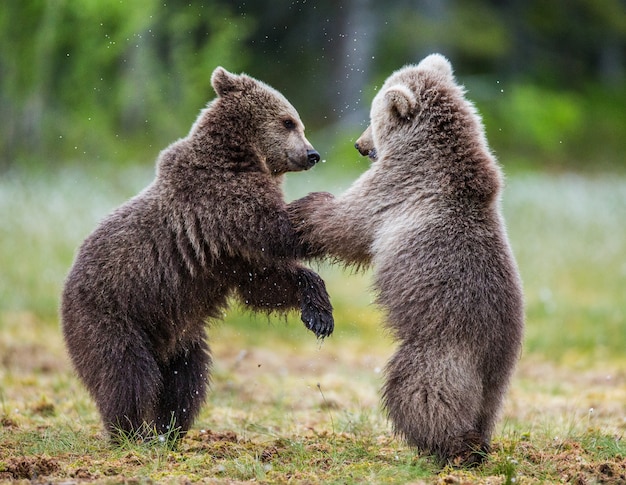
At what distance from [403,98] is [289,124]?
1.04 meters

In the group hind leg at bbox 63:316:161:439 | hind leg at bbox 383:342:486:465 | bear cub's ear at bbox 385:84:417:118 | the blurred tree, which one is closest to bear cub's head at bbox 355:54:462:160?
bear cub's ear at bbox 385:84:417:118

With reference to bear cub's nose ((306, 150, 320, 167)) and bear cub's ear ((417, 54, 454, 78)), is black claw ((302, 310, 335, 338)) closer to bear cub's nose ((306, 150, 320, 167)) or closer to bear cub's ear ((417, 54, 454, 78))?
bear cub's nose ((306, 150, 320, 167))

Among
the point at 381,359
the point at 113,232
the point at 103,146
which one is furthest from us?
the point at 103,146

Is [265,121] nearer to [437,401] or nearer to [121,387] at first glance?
[121,387]

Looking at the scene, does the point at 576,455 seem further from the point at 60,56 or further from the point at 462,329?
the point at 60,56

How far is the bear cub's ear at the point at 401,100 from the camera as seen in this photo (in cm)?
520

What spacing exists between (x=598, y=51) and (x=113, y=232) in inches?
1312

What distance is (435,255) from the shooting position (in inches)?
192

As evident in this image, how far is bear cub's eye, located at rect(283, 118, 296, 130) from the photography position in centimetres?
601

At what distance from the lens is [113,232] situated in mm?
5559

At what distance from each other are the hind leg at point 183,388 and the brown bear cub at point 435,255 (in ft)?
3.72

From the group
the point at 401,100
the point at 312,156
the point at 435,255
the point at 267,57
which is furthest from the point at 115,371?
the point at 267,57

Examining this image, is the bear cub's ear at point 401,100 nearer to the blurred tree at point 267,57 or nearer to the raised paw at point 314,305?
the raised paw at point 314,305

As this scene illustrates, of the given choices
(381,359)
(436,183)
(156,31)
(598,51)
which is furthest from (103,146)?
(598,51)
